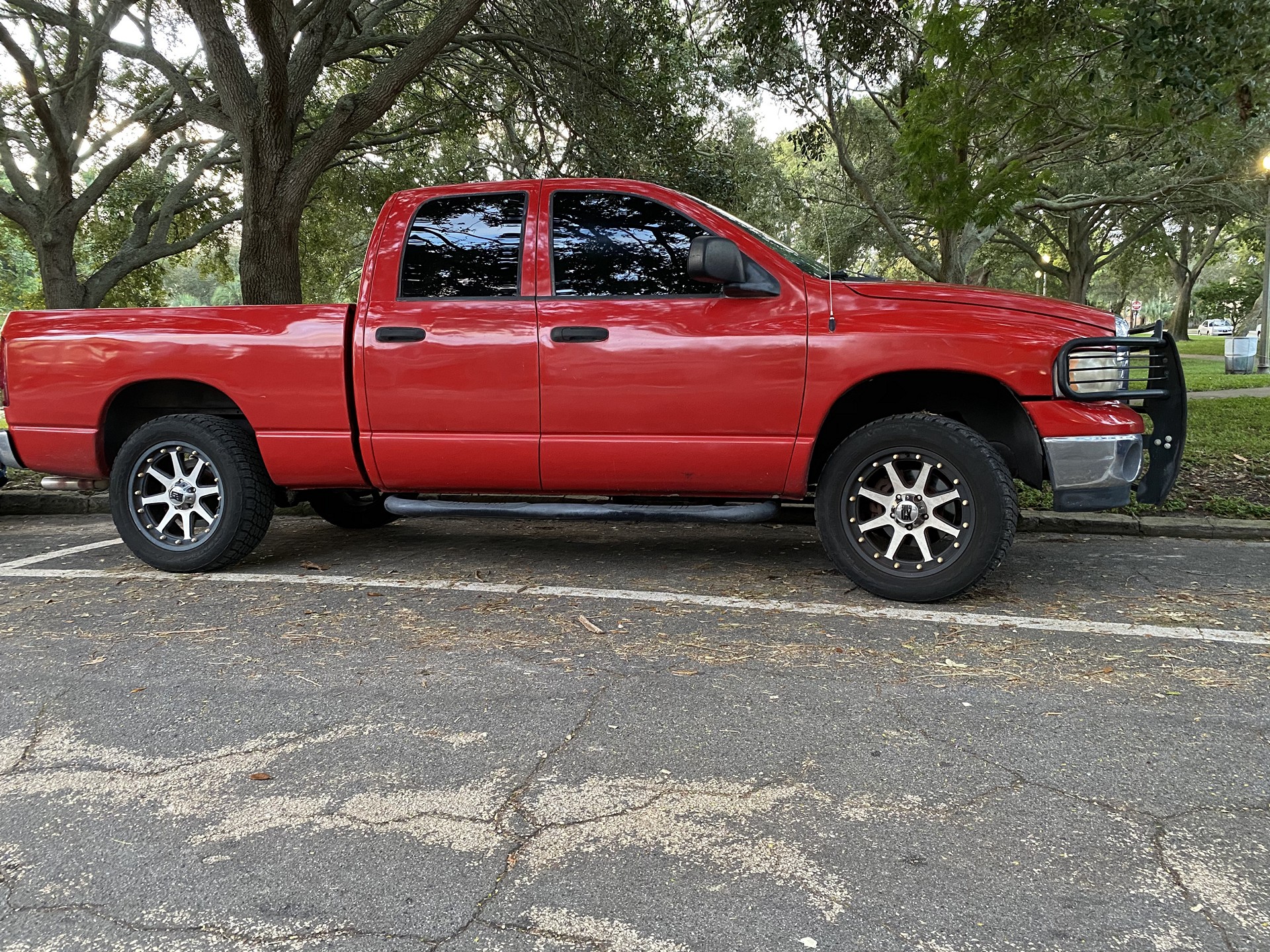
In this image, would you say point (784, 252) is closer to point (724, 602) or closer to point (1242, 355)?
point (724, 602)

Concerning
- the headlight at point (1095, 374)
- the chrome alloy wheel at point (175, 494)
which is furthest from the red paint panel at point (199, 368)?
the headlight at point (1095, 374)

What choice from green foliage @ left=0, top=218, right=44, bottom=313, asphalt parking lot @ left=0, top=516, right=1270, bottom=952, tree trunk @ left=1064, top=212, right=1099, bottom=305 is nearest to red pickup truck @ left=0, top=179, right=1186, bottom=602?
asphalt parking lot @ left=0, top=516, right=1270, bottom=952

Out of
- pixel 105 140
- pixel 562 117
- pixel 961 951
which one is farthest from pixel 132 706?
pixel 105 140

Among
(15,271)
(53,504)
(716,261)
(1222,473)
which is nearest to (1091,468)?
(716,261)

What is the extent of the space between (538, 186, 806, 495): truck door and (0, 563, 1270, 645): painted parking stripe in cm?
56

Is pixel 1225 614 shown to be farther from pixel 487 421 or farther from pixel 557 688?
pixel 487 421

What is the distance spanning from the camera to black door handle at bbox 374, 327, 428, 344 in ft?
15.3

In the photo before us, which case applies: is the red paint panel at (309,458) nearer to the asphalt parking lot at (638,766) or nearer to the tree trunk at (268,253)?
the asphalt parking lot at (638,766)

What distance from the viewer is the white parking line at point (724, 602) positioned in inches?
152

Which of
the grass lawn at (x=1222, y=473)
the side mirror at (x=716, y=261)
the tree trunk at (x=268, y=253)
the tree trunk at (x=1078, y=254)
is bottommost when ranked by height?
the grass lawn at (x=1222, y=473)

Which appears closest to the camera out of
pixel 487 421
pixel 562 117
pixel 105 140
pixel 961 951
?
pixel 961 951

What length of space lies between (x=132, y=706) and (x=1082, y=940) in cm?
304

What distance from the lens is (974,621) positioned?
4023 millimetres

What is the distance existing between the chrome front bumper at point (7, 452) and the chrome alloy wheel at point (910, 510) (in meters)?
4.78
